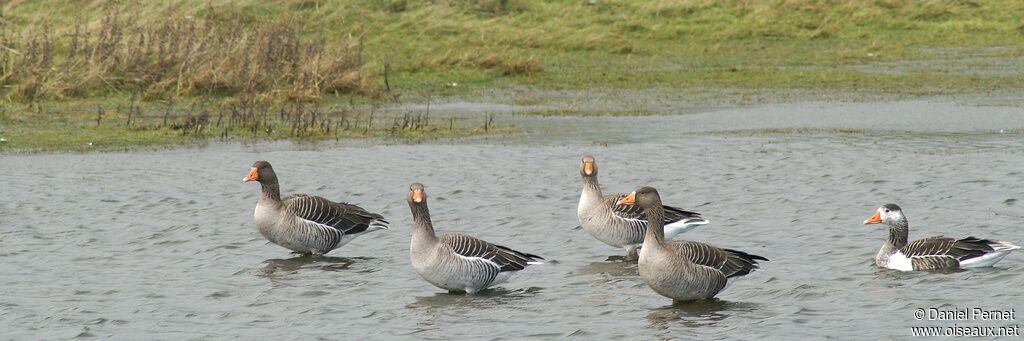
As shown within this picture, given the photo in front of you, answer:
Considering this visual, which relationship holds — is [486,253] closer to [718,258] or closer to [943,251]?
[718,258]

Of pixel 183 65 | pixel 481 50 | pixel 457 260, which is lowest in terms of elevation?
pixel 457 260

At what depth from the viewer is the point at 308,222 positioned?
13.8 m

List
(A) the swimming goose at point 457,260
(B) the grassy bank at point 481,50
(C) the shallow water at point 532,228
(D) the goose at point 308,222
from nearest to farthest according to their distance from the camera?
1. (C) the shallow water at point 532,228
2. (A) the swimming goose at point 457,260
3. (D) the goose at point 308,222
4. (B) the grassy bank at point 481,50

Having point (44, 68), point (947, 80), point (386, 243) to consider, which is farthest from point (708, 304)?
point (947, 80)

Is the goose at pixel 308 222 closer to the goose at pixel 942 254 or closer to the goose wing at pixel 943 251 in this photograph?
→ the goose at pixel 942 254

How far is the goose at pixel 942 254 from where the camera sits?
12.2 m

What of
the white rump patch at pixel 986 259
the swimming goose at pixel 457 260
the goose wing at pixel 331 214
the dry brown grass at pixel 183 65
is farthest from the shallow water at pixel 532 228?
the dry brown grass at pixel 183 65

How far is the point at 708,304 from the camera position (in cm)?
1167

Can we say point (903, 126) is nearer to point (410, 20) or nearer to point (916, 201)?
point (916, 201)

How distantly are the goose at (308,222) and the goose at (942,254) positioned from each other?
4.90m

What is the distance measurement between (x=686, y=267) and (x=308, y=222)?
4.17 m

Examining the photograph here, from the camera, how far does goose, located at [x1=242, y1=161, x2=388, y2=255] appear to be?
13797 millimetres

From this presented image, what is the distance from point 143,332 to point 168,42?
16121 millimetres

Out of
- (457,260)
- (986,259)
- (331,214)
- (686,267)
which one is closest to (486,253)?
(457,260)
